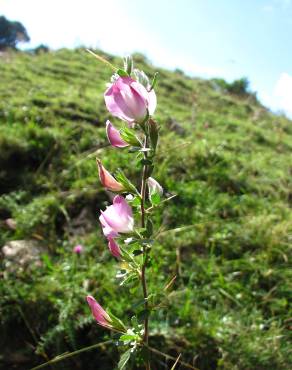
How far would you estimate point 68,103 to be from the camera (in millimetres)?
4715

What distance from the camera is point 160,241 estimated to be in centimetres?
280

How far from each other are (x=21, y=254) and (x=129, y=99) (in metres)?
1.90

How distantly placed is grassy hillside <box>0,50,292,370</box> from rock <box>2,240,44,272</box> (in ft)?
0.10

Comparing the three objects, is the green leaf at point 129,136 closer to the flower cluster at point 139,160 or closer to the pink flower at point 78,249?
the flower cluster at point 139,160

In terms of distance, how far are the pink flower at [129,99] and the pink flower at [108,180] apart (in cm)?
13

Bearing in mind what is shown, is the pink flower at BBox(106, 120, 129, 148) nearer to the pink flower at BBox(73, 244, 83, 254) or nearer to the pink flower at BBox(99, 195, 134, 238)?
the pink flower at BBox(99, 195, 134, 238)

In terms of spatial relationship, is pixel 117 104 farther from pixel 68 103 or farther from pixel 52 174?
pixel 68 103

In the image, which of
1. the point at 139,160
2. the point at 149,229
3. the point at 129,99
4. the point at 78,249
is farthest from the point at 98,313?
the point at 78,249

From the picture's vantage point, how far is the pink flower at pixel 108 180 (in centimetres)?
99

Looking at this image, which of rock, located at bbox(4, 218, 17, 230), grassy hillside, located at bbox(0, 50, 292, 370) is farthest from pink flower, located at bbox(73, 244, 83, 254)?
rock, located at bbox(4, 218, 17, 230)

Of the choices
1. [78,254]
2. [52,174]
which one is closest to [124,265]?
[78,254]

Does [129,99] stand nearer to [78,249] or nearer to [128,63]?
[128,63]

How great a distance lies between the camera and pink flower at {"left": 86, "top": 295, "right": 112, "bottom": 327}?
3.44 ft

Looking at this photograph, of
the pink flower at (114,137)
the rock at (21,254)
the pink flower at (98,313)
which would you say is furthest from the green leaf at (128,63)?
the rock at (21,254)
